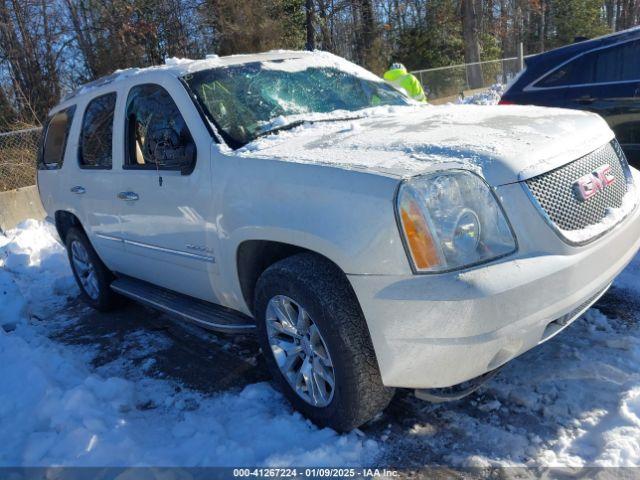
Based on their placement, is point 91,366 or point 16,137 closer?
point 91,366

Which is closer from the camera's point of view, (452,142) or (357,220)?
(357,220)

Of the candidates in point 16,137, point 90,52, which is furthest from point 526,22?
point 16,137

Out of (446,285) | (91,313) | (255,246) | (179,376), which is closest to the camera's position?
(446,285)

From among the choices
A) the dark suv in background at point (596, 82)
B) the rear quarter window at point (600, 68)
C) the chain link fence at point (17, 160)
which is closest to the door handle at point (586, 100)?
the dark suv in background at point (596, 82)

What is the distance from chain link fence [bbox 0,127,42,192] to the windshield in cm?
772

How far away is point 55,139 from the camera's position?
5.54m

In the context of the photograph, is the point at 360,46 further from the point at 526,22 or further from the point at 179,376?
the point at 179,376

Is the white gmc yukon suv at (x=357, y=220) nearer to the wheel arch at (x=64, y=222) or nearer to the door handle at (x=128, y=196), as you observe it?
the door handle at (x=128, y=196)

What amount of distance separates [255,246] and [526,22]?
122 ft

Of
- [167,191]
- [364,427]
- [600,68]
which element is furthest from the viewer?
[600,68]

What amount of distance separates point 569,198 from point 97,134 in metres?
3.64

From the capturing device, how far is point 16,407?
11.5 feet

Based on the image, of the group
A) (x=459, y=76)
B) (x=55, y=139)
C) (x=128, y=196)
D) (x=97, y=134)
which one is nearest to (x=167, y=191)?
(x=128, y=196)

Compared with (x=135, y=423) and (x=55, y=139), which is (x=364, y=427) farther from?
(x=55, y=139)
